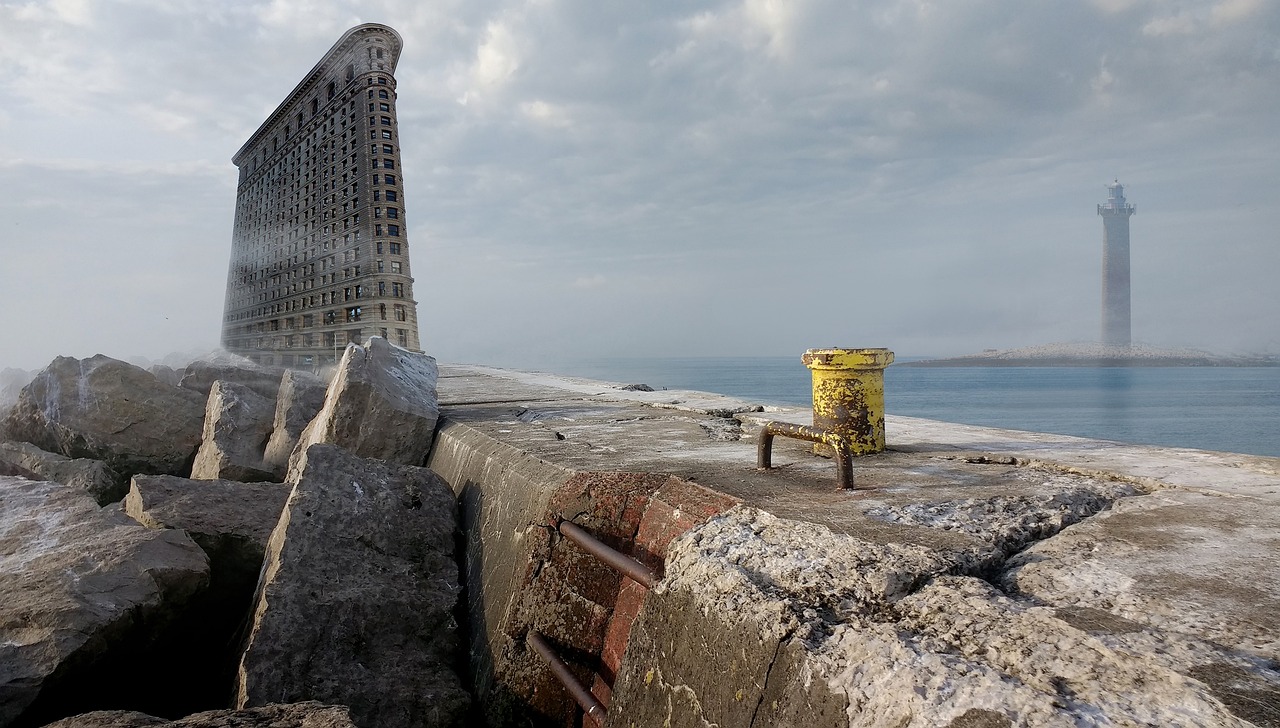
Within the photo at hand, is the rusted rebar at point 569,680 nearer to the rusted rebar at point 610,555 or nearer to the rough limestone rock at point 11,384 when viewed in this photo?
the rusted rebar at point 610,555

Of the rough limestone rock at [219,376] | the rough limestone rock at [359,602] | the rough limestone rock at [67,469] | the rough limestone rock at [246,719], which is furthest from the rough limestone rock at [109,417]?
the rough limestone rock at [246,719]

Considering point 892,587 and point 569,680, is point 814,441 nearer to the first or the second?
point 892,587

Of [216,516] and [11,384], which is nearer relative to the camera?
[216,516]

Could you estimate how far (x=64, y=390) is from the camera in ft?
20.7

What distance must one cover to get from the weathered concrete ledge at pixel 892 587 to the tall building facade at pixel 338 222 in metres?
8.85

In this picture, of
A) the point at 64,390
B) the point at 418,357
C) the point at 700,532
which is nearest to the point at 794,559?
the point at 700,532

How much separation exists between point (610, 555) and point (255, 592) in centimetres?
181

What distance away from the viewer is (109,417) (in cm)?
623

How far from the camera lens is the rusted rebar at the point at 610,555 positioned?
2.05 m

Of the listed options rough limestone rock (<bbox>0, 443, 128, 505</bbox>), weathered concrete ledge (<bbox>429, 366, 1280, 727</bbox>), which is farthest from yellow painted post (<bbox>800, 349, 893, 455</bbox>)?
rough limestone rock (<bbox>0, 443, 128, 505</bbox>)

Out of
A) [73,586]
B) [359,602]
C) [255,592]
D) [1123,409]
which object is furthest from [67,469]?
[1123,409]

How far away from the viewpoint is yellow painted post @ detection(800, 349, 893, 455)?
326 cm

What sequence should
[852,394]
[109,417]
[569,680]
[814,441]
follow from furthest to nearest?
1. [109,417]
2. [852,394]
3. [814,441]
4. [569,680]

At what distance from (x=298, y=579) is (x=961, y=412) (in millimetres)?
53596
